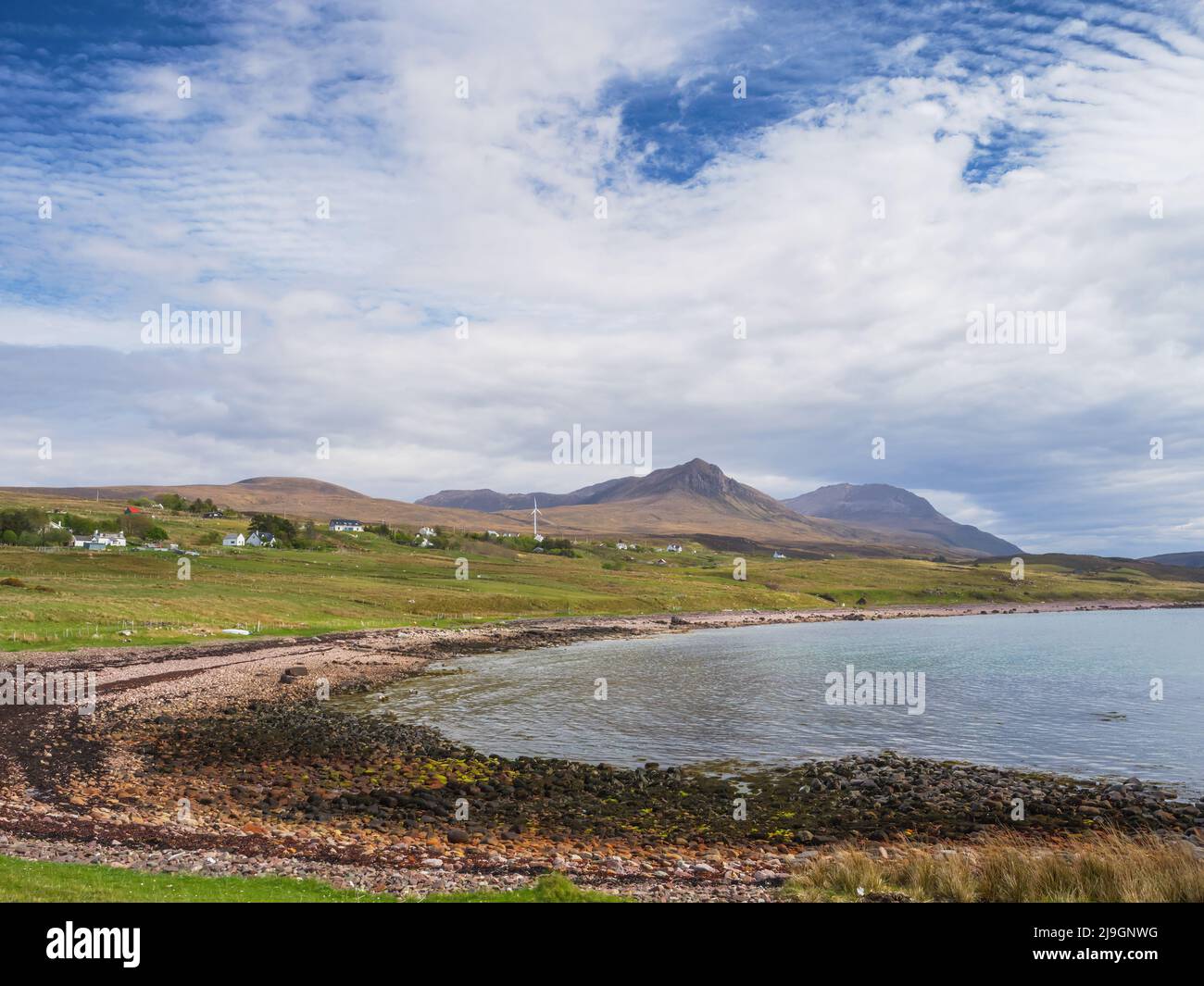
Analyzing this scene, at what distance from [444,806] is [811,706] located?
99.0 feet

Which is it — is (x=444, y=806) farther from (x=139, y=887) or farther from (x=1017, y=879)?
(x=1017, y=879)

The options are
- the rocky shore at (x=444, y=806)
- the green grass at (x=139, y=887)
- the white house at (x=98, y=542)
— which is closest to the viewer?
the green grass at (x=139, y=887)

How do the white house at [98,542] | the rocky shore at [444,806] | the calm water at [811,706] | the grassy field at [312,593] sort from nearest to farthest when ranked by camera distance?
the rocky shore at [444,806]
the calm water at [811,706]
the grassy field at [312,593]
the white house at [98,542]

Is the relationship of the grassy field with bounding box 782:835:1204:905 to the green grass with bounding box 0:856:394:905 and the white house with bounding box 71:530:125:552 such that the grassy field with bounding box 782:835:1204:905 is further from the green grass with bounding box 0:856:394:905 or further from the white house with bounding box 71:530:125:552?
the white house with bounding box 71:530:125:552

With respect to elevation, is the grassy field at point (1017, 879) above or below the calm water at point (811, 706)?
above

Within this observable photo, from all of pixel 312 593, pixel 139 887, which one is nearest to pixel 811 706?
pixel 139 887

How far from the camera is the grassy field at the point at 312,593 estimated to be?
2574 inches

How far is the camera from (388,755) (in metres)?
31.4

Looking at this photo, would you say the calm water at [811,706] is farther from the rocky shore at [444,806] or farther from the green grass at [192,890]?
the green grass at [192,890]

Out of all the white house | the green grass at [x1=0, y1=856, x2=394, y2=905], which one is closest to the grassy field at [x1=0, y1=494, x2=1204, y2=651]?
the white house

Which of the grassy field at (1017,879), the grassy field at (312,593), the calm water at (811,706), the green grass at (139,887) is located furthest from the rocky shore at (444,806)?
the grassy field at (312,593)

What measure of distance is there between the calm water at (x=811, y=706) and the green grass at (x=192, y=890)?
1870cm
